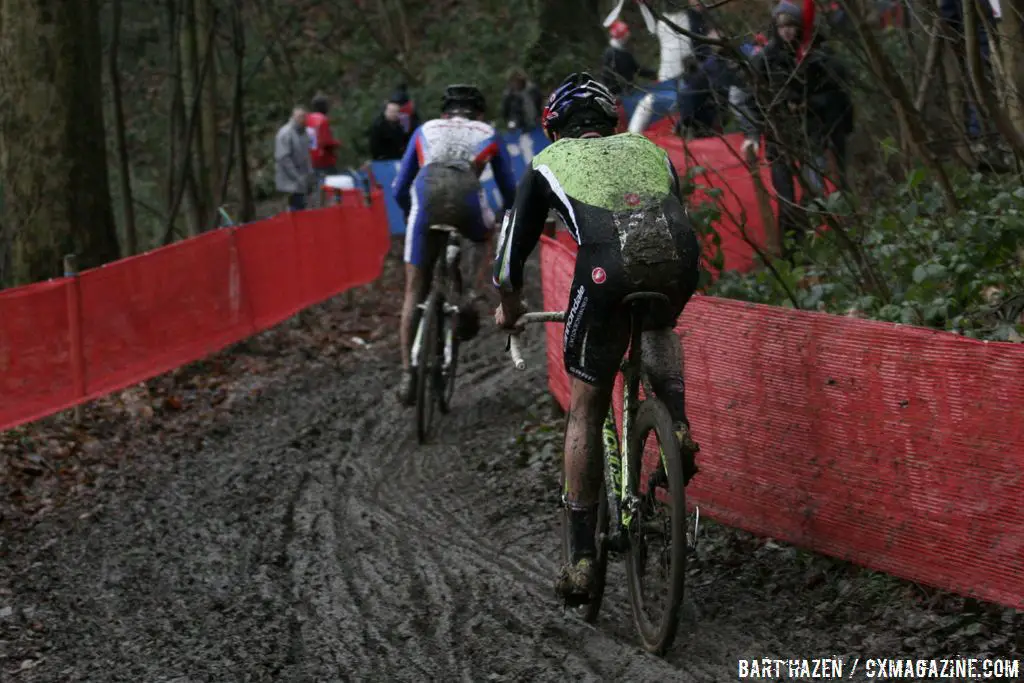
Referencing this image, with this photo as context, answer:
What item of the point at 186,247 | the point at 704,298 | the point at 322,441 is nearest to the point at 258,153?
the point at 186,247

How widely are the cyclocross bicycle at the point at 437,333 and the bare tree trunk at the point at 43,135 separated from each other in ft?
11.4

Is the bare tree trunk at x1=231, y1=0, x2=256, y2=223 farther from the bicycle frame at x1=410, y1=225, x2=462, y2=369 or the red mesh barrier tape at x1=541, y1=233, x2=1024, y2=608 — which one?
the red mesh barrier tape at x1=541, y1=233, x2=1024, y2=608

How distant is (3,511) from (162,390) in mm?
3640

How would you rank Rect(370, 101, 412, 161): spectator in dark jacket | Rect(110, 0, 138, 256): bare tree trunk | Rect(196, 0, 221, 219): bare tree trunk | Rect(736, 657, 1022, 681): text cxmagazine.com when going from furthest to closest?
Rect(370, 101, 412, 161): spectator in dark jacket, Rect(196, 0, 221, 219): bare tree trunk, Rect(110, 0, 138, 256): bare tree trunk, Rect(736, 657, 1022, 681): text cxmagazine.com

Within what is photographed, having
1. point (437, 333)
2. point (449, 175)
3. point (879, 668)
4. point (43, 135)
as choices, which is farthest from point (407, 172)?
point (879, 668)

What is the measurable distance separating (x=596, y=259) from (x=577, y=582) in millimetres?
1272

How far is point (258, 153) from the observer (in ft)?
103

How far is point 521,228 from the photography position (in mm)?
5363

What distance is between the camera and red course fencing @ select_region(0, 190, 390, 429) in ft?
30.3

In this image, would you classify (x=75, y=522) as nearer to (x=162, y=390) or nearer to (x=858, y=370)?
(x=162, y=390)

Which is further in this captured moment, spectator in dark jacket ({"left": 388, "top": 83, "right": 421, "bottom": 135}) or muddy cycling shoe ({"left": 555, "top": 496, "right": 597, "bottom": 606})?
spectator in dark jacket ({"left": 388, "top": 83, "right": 421, "bottom": 135})

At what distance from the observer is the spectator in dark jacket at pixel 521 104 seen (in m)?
21.5

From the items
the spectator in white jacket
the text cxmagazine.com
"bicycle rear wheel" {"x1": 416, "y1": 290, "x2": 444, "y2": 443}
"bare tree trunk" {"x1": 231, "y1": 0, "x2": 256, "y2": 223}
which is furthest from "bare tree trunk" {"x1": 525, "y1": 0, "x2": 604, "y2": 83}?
the text cxmagazine.com

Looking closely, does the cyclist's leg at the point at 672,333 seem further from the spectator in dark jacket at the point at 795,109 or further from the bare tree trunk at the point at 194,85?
the bare tree trunk at the point at 194,85
